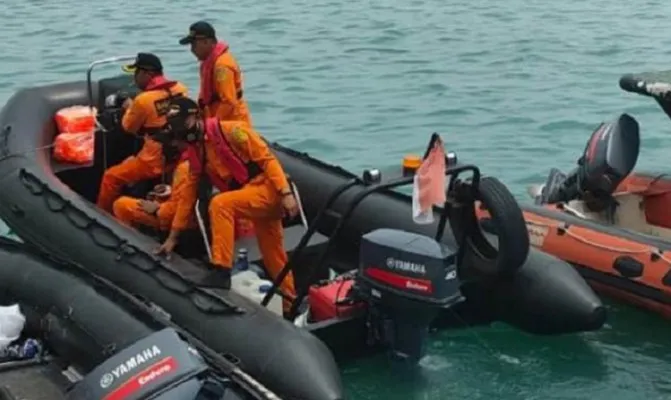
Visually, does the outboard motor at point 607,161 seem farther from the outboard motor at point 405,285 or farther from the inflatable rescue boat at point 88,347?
the inflatable rescue boat at point 88,347

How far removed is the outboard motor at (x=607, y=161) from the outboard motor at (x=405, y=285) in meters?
2.22

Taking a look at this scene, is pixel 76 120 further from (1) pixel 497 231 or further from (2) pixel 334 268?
(1) pixel 497 231

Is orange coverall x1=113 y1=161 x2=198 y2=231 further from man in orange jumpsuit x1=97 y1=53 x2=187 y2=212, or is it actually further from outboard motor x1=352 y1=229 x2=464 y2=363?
outboard motor x1=352 y1=229 x2=464 y2=363

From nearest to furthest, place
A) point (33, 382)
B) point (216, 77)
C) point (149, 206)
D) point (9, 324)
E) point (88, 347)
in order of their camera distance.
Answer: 1. point (33, 382)
2. point (88, 347)
3. point (9, 324)
4. point (149, 206)
5. point (216, 77)

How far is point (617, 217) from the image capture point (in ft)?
25.6

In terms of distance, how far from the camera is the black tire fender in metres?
5.82

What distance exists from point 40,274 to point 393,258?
6.08 ft

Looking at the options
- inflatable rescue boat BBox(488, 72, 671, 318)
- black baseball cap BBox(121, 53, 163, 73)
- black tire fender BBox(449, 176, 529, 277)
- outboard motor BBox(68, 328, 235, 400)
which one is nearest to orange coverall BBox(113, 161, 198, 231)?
black baseball cap BBox(121, 53, 163, 73)

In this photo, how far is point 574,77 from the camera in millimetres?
14078

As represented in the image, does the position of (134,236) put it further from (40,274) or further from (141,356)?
(141,356)

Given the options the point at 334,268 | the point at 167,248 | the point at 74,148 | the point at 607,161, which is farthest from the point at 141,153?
the point at 607,161

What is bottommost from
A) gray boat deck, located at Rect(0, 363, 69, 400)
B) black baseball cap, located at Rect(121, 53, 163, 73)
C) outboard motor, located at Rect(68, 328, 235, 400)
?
gray boat deck, located at Rect(0, 363, 69, 400)

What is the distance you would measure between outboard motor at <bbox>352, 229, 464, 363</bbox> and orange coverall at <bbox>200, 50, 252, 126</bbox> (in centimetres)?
186

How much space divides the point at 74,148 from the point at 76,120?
0.24 m
